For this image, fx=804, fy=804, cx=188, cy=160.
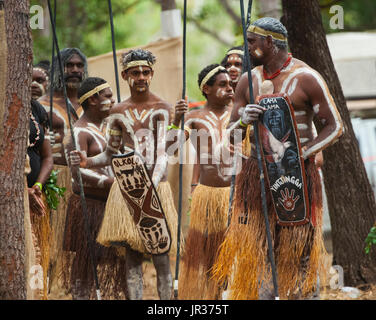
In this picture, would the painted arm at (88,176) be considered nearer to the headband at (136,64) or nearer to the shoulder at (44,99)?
the headband at (136,64)

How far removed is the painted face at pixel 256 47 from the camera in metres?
5.28

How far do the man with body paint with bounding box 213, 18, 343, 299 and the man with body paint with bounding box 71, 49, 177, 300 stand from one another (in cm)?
106

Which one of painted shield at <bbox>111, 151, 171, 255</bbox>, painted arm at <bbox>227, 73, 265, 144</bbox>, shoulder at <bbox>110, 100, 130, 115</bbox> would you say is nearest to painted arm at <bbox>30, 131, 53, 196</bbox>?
painted shield at <bbox>111, 151, 171, 255</bbox>

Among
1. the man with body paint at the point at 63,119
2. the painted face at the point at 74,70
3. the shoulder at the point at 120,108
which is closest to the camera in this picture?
the shoulder at the point at 120,108

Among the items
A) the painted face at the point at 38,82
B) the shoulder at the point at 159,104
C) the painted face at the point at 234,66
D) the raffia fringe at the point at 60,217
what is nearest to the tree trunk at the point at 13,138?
the shoulder at the point at 159,104

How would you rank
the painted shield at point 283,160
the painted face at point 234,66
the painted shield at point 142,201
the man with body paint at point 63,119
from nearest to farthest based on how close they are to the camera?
the painted shield at point 283,160, the painted shield at point 142,201, the painted face at point 234,66, the man with body paint at point 63,119

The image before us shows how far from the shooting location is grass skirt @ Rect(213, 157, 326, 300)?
17.1 ft

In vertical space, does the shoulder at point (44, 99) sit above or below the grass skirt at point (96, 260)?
above

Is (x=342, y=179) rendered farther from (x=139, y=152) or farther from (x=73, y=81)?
(x=73, y=81)

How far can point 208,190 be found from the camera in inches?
263

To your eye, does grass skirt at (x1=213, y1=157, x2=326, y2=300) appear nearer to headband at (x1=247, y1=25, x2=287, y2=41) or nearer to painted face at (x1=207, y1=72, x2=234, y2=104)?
headband at (x1=247, y1=25, x2=287, y2=41)

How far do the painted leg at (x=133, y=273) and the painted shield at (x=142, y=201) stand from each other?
31 centimetres

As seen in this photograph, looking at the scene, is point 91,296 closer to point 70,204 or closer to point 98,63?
point 70,204

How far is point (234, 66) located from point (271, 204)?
7.74 ft
